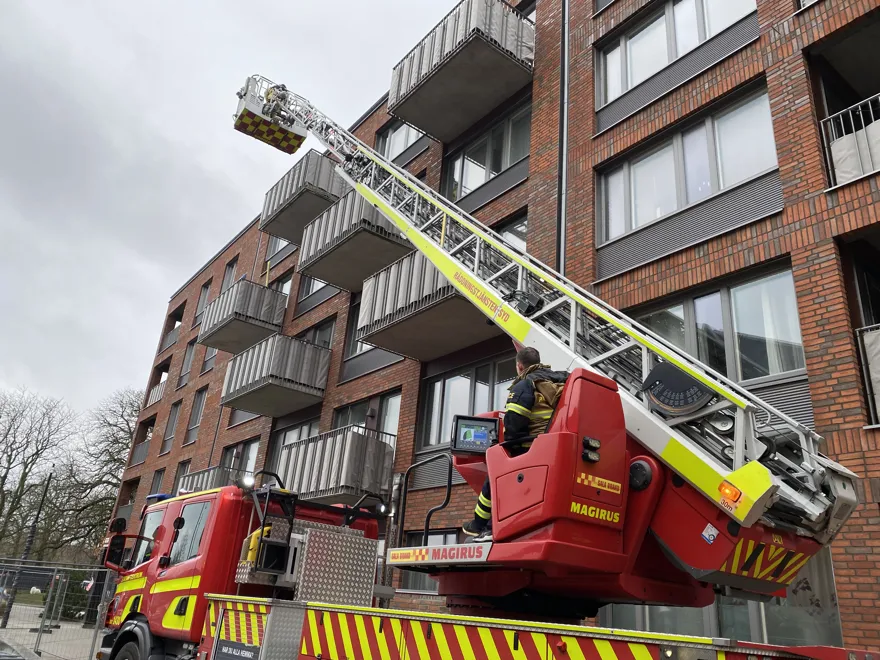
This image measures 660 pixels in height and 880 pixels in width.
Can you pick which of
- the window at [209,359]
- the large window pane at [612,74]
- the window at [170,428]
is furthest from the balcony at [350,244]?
A: the window at [170,428]

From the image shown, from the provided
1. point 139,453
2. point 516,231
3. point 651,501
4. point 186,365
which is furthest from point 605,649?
point 139,453

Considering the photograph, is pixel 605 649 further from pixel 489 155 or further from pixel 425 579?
pixel 489 155

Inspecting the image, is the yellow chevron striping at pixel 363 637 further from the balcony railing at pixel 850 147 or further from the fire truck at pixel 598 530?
the balcony railing at pixel 850 147

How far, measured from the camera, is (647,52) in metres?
12.8

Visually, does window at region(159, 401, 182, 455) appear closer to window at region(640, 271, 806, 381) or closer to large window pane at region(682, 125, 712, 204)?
large window pane at region(682, 125, 712, 204)

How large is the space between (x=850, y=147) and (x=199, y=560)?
30.8 feet

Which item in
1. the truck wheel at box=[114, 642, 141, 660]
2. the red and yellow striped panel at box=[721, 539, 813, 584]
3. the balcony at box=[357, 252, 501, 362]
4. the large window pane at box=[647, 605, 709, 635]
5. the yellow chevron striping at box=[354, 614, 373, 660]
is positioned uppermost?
the balcony at box=[357, 252, 501, 362]

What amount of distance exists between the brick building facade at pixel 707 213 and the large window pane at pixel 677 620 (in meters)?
0.03

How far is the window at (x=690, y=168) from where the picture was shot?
1024 centimetres

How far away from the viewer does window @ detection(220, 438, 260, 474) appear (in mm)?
22203

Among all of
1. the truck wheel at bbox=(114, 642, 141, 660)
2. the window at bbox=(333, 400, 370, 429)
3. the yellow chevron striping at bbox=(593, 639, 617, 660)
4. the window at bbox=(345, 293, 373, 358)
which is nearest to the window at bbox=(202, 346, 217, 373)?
the window at bbox=(345, 293, 373, 358)

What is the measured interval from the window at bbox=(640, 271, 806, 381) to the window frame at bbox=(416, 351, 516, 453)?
406 centimetres

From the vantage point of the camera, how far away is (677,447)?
4.63 meters

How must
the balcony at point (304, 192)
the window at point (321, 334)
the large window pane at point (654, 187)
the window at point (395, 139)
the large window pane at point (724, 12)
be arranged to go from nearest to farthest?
the large window pane at point (724, 12) → the large window pane at point (654, 187) → the window at point (395, 139) → the window at point (321, 334) → the balcony at point (304, 192)
